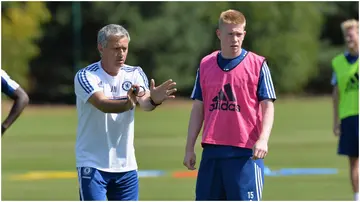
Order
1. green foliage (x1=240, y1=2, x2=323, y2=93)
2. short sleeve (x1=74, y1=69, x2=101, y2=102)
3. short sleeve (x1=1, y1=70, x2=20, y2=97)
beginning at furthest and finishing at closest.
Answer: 1. green foliage (x1=240, y1=2, x2=323, y2=93)
2. short sleeve (x1=74, y1=69, x2=101, y2=102)
3. short sleeve (x1=1, y1=70, x2=20, y2=97)

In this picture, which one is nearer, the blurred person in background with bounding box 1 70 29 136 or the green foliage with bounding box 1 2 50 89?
the blurred person in background with bounding box 1 70 29 136

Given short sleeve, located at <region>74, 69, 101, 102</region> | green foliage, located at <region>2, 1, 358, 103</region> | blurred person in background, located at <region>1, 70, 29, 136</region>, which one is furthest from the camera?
green foliage, located at <region>2, 1, 358, 103</region>

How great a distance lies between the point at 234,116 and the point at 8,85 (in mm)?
1731

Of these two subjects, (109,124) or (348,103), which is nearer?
(109,124)

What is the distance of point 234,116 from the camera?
6.95 meters

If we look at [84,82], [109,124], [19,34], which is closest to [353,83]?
[109,124]

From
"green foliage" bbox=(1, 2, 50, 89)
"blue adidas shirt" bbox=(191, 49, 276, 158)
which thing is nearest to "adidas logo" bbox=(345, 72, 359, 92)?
"blue adidas shirt" bbox=(191, 49, 276, 158)

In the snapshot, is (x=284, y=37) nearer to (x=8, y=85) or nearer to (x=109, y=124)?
(x=109, y=124)

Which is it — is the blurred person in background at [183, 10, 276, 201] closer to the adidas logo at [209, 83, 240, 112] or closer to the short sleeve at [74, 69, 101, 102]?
the adidas logo at [209, 83, 240, 112]

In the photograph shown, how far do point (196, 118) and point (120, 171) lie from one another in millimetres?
730

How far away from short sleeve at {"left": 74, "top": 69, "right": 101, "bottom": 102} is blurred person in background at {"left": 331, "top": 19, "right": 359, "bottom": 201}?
4.45 m

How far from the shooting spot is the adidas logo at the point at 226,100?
692 centimetres

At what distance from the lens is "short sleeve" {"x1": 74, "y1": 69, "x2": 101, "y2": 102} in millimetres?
6883

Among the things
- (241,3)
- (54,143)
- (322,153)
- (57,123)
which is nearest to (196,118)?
(322,153)
